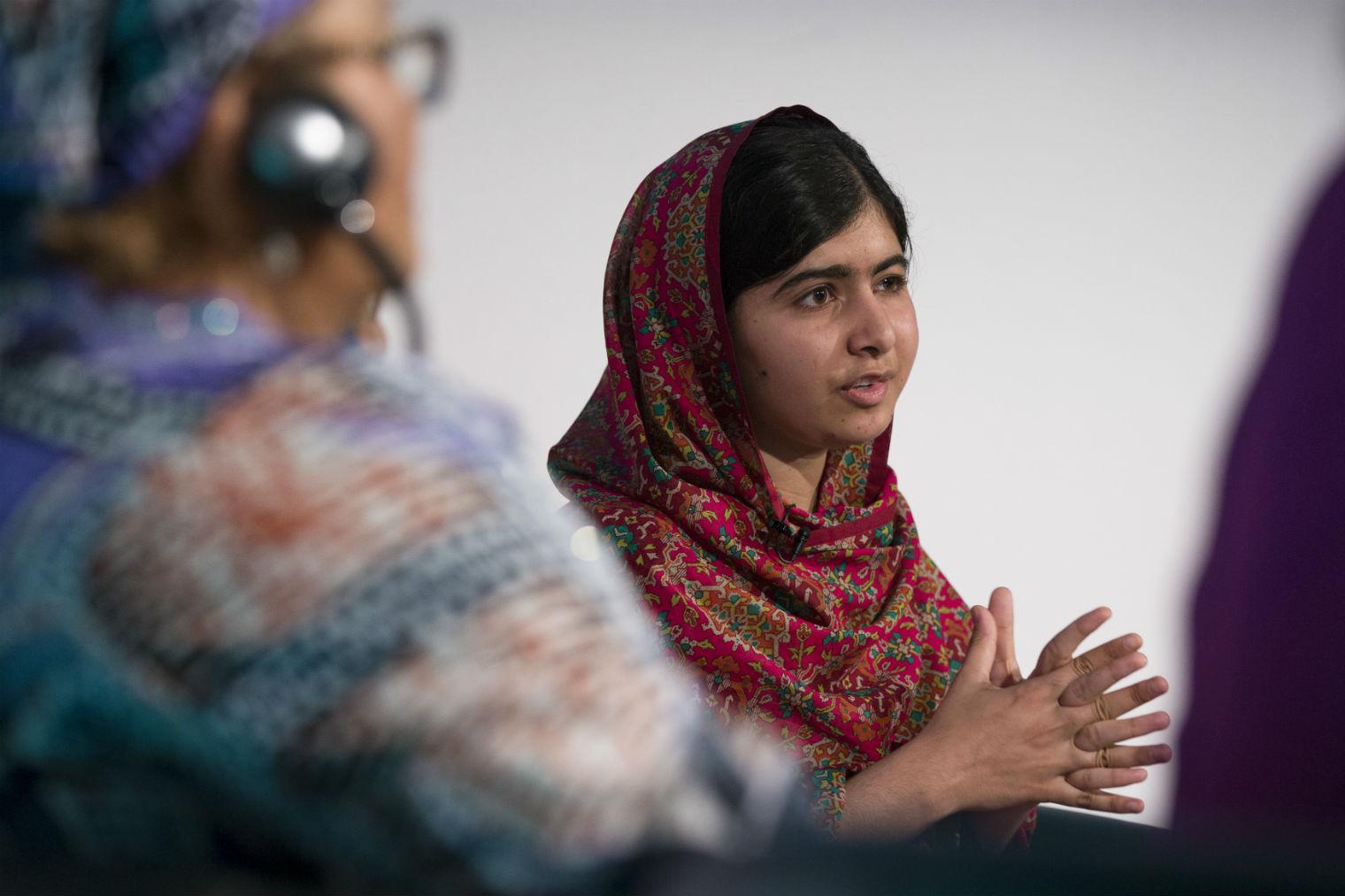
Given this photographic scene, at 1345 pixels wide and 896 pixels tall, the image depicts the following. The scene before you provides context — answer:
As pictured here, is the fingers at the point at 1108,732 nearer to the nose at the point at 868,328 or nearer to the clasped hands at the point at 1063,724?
the clasped hands at the point at 1063,724

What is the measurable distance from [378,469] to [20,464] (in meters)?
0.14

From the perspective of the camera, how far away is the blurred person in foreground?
0.44m

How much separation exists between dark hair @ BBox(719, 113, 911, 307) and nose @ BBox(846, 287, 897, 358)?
0.08 m

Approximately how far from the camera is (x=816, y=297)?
4.83 feet

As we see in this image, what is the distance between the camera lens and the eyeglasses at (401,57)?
1.75 feet

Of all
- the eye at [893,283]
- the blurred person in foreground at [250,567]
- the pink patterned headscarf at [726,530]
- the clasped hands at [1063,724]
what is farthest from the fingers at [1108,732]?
the blurred person in foreground at [250,567]

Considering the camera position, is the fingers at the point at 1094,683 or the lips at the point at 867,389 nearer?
the fingers at the point at 1094,683

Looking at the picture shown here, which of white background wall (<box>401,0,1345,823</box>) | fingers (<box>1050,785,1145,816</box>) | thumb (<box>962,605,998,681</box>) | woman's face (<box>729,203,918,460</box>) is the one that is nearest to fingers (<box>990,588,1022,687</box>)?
thumb (<box>962,605,998,681</box>)

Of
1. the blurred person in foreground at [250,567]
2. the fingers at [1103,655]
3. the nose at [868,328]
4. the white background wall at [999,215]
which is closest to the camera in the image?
the blurred person in foreground at [250,567]

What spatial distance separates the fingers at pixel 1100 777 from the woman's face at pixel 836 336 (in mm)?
423

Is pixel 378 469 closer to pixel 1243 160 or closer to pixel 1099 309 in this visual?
pixel 1099 309

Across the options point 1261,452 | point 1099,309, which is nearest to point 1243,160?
point 1099,309

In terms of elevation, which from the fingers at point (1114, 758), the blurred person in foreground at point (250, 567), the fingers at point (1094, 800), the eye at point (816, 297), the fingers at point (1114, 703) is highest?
the eye at point (816, 297)

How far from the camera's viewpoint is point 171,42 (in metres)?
0.51
